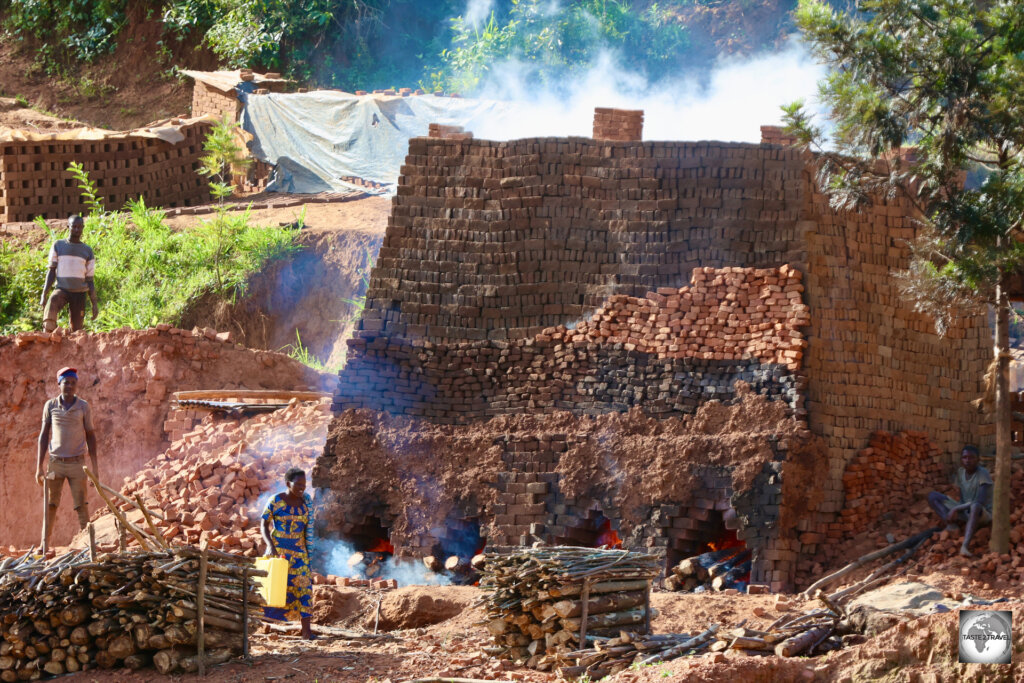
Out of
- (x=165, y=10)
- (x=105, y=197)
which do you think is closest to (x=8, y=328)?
(x=105, y=197)

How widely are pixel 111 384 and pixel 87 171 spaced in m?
7.75

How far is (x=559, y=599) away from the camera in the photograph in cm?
941

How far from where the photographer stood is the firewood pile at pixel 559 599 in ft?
30.7

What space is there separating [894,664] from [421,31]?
917 inches

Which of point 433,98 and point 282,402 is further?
point 433,98

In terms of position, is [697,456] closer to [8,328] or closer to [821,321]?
[821,321]

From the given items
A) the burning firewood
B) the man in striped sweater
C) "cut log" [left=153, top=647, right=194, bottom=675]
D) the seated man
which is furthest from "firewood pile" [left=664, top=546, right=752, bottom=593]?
the man in striped sweater

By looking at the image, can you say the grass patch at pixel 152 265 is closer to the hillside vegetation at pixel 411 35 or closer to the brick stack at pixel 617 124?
the hillside vegetation at pixel 411 35

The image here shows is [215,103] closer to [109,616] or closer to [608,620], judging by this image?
[109,616]

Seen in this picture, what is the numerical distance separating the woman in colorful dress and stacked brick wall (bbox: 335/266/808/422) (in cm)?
348

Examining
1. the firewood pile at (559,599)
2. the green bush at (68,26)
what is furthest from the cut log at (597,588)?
the green bush at (68,26)

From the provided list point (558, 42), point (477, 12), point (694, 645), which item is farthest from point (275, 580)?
point (477, 12)

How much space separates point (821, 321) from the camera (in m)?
12.9

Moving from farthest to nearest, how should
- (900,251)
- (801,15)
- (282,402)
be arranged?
(282,402), (900,251), (801,15)
